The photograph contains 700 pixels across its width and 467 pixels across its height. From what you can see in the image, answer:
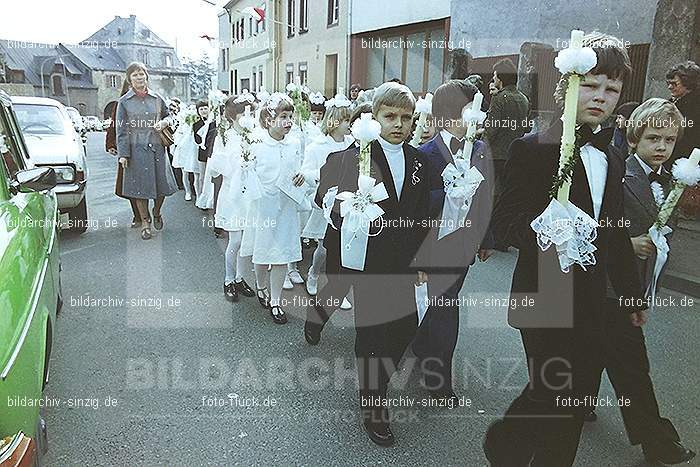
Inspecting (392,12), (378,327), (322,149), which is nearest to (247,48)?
(392,12)

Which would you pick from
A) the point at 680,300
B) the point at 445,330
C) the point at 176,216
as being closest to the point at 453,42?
the point at 176,216

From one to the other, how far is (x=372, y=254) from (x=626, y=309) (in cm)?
134

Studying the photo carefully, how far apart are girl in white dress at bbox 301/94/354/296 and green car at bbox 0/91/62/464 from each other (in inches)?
87.7

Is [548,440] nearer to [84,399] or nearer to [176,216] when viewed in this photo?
[84,399]

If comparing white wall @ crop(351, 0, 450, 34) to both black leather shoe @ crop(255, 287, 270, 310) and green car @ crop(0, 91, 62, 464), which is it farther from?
green car @ crop(0, 91, 62, 464)

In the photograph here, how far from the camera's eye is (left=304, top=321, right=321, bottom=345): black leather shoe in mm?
4520

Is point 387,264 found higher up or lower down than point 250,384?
higher up

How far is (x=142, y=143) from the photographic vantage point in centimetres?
761

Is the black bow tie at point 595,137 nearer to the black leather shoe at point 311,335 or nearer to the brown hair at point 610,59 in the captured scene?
the brown hair at point 610,59

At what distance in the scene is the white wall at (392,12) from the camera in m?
14.0

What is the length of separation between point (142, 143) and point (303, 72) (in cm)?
1638

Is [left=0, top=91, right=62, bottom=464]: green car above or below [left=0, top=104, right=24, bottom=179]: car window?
below

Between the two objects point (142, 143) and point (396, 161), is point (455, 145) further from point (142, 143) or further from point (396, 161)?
point (142, 143)

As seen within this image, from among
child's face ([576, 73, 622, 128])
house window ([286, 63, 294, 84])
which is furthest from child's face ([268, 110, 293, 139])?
house window ([286, 63, 294, 84])
